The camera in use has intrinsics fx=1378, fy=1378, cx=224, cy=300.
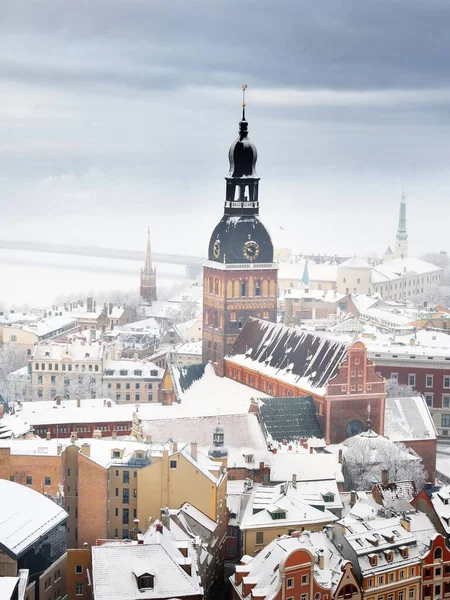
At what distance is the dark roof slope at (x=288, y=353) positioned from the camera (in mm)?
85875

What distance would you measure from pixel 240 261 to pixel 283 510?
105 ft

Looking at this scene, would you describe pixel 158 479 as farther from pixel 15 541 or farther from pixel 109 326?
pixel 109 326

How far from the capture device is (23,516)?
63.3m

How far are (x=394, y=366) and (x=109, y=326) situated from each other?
48869 millimetres

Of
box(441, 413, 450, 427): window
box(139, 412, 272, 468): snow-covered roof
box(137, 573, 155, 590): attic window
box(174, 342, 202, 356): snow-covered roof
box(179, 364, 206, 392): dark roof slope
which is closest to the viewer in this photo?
box(137, 573, 155, 590): attic window

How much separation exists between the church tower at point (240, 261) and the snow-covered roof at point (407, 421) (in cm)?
1319

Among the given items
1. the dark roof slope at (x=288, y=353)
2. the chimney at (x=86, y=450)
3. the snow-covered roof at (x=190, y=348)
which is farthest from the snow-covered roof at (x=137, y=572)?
the snow-covered roof at (x=190, y=348)

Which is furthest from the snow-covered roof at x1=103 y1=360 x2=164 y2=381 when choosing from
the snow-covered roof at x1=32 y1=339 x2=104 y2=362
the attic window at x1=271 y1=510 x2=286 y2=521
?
the attic window at x1=271 y1=510 x2=286 y2=521

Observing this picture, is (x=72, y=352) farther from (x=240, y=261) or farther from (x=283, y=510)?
(x=283, y=510)

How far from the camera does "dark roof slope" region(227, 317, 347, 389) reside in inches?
3381

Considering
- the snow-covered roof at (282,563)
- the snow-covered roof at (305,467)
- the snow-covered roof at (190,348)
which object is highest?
the snow-covered roof at (190,348)

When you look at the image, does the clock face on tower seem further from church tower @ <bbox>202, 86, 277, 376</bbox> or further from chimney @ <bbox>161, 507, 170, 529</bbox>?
chimney @ <bbox>161, 507, 170, 529</bbox>

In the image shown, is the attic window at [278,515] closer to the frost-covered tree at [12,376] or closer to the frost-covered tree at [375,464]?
the frost-covered tree at [375,464]

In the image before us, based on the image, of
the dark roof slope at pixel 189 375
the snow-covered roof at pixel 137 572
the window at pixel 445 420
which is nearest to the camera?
the snow-covered roof at pixel 137 572
